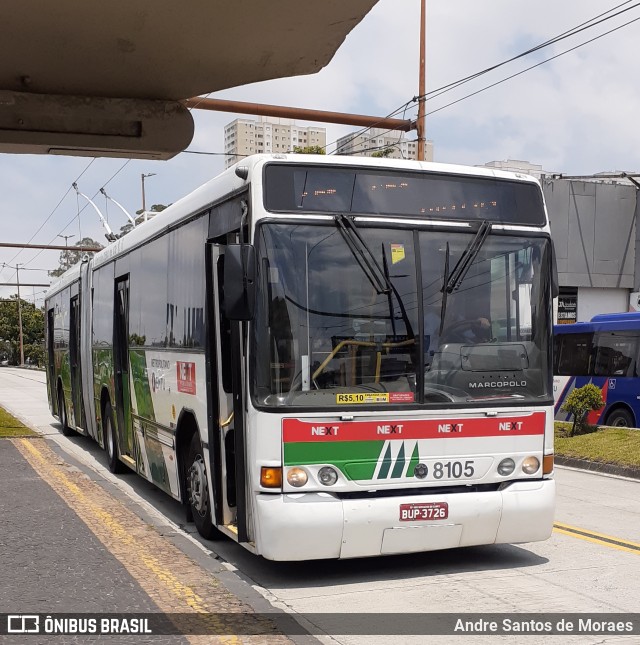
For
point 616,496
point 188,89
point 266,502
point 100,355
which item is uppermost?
point 188,89

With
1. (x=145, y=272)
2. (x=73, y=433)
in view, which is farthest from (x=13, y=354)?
(x=145, y=272)

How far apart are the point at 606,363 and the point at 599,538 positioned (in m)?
11.9

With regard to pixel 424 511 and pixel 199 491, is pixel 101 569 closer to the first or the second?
pixel 199 491

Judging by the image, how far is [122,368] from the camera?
12406mm

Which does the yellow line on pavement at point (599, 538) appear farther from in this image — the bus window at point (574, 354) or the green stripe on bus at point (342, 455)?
the bus window at point (574, 354)

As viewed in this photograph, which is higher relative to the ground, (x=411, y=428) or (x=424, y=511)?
(x=411, y=428)

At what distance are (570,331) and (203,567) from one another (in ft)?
50.6

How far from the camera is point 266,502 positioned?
21.9 ft

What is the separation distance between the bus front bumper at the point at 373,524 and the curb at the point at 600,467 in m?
7.12

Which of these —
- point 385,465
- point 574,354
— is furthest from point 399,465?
point 574,354

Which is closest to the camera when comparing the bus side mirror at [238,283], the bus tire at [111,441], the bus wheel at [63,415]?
the bus side mirror at [238,283]

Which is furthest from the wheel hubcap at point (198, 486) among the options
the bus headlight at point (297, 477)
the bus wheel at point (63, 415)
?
the bus wheel at point (63, 415)

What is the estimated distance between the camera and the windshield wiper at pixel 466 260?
7176 mm

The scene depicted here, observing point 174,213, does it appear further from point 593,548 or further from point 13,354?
point 13,354
